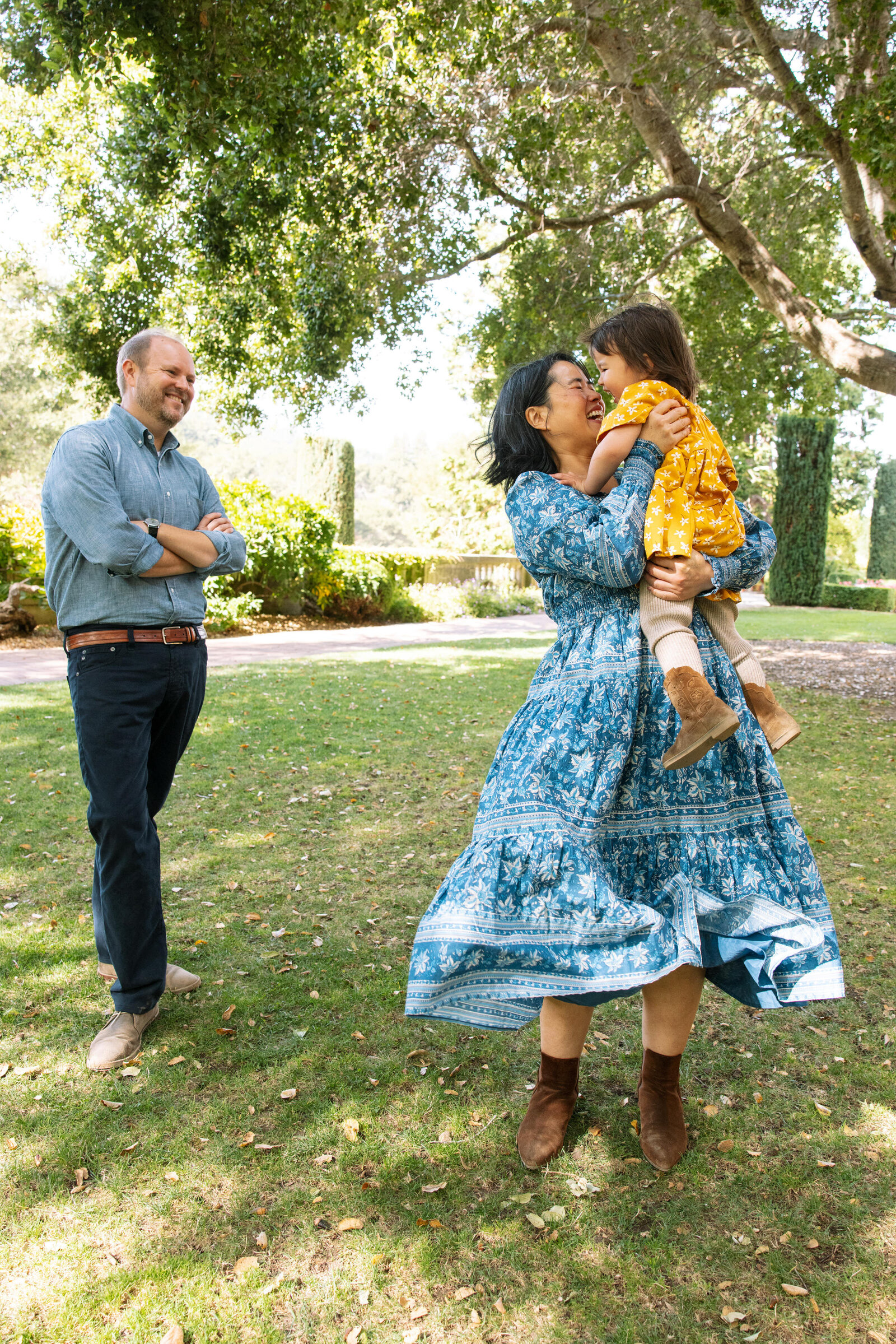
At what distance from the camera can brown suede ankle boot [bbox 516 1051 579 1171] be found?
2281 mm

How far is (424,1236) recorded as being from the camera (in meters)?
2.03

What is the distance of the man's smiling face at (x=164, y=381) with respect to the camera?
9.01ft


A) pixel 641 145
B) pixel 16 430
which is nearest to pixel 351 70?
pixel 641 145

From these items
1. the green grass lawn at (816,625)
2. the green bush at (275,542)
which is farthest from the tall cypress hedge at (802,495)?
the green bush at (275,542)

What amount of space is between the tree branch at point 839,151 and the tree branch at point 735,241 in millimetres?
556

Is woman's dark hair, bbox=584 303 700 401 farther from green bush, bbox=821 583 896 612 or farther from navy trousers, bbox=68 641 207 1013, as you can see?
green bush, bbox=821 583 896 612

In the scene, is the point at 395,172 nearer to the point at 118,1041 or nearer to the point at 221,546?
the point at 221,546

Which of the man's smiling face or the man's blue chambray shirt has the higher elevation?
the man's smiling face

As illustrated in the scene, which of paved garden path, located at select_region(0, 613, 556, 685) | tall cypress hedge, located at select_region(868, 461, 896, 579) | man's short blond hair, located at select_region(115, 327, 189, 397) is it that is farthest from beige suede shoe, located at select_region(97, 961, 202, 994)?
tall cypress hedge, located at select_region(868, 461, 896, 579)

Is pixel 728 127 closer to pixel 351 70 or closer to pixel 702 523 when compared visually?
pixel 351 70

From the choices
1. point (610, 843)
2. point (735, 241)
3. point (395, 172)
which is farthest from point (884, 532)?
point (610, 843)

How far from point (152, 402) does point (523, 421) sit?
3.91ft

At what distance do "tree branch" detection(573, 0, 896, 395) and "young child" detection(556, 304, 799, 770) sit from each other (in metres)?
6.46

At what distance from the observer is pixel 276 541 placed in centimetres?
1459
